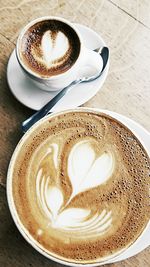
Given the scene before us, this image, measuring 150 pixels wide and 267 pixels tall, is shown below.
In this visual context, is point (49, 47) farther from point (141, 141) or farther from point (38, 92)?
point (141, 141)

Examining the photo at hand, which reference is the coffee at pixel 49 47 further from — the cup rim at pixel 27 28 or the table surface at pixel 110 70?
the table surface at pixel 110 70

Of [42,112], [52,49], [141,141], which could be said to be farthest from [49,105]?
[141,141]

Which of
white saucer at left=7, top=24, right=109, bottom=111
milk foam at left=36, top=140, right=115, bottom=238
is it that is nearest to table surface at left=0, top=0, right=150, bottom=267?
white saucer at left=7, top=24, right=109, bottom=111

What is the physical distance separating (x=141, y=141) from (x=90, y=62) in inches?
8.5

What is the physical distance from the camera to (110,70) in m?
1.39

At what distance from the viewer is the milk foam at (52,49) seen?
1.30 metres

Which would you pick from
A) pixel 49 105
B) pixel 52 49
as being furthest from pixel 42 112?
pixel 52 49

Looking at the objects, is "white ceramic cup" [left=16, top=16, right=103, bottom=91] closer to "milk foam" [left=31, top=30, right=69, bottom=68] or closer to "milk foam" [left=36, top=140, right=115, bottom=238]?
"milk foam" [left=31, top=30, right=69, bottom=68]

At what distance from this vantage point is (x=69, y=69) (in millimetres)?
1286

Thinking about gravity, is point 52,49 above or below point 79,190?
above

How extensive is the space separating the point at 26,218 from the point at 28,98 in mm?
290

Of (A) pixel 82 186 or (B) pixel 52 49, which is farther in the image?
(B) pixel 52 49

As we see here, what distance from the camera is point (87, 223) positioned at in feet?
3.85

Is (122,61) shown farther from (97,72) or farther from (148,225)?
(148,225)
